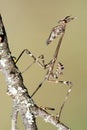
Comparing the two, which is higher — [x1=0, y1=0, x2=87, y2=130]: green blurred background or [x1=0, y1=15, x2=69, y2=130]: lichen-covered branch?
[x1=0, y1=15, x2=69, y2=130]: lichen-covered branch

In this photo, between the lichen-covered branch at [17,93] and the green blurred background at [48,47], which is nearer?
the lichen-covered branch at [17,93]

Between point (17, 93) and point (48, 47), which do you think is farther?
point (48, 47)

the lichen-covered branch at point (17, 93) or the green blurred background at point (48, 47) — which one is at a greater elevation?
the lichen-covered branch at point (17, 93)

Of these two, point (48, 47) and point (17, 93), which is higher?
point (17, 93)

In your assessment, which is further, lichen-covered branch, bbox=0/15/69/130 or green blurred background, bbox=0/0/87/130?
green blurred background, bbox=0/0/87/130
